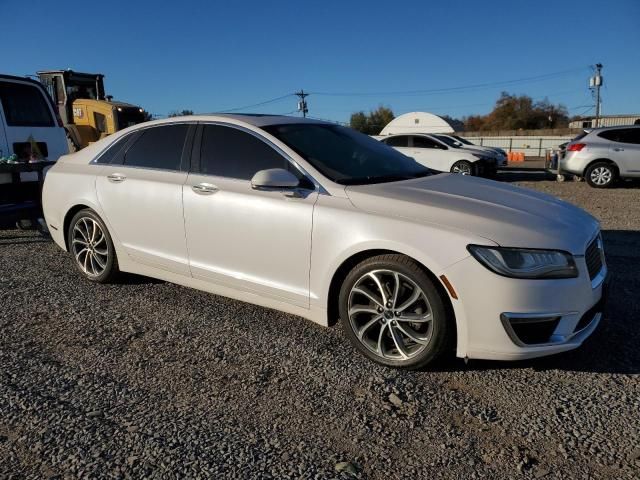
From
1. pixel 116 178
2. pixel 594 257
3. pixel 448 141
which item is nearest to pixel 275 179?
pixel 116 178

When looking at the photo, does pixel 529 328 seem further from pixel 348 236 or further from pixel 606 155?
pixel 606 155

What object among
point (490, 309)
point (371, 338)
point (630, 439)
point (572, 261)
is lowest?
point (630, 439)

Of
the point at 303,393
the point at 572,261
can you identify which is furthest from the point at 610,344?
the point at 303,393

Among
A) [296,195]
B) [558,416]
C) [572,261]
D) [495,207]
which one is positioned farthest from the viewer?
[296,195]

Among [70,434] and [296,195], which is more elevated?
[296,195]

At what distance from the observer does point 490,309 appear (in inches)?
110

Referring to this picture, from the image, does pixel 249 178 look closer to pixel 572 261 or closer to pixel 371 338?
pixel 371 338

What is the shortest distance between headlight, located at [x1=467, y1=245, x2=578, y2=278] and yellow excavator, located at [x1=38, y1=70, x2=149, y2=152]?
13.9 m

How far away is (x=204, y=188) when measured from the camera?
3.87 meters

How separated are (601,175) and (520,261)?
12.0m

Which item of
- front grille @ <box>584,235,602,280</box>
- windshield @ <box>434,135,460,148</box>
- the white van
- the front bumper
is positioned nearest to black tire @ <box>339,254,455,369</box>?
the front bumper

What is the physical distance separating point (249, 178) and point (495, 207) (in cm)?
167

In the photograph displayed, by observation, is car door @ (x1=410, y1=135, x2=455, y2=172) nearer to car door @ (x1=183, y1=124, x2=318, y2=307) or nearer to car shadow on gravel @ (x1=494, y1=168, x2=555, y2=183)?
car shadow on gravel @ (x1=494, y1=168, x2=555, y2=183)

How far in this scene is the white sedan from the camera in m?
2.85
